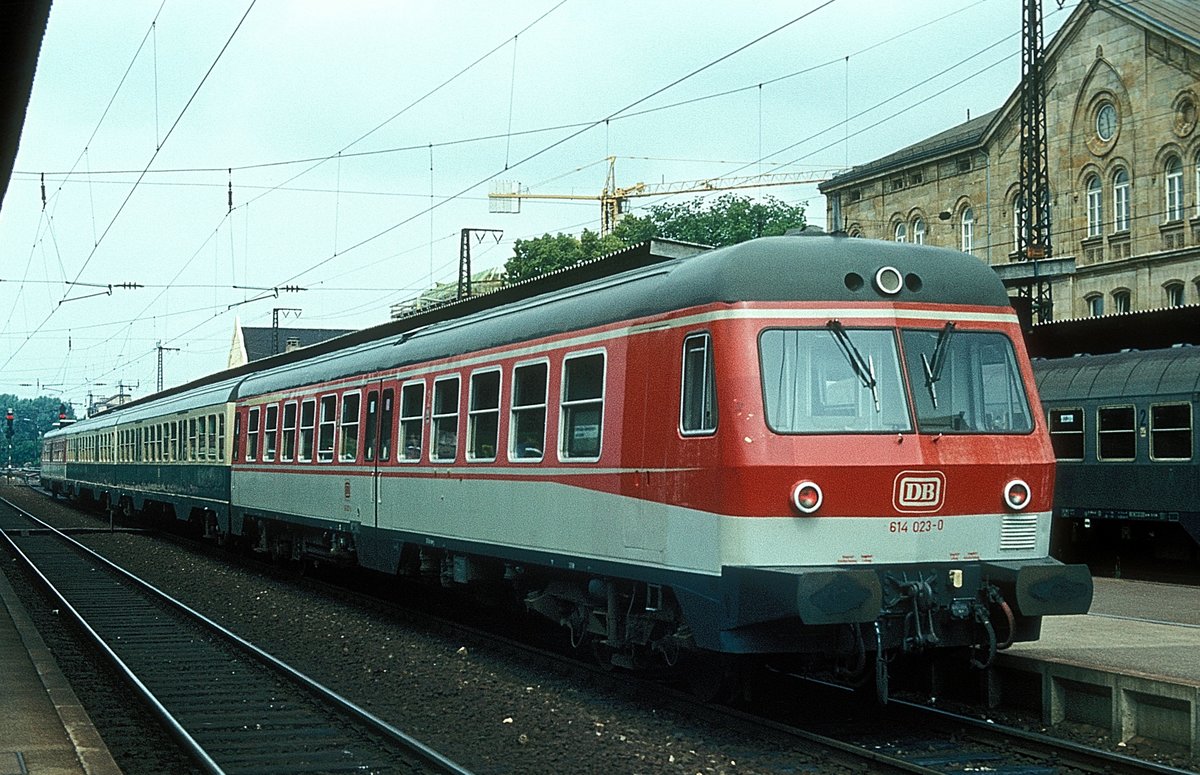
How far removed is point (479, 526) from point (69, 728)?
438cm

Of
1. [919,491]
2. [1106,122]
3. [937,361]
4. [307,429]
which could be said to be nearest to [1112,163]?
[1106,122]

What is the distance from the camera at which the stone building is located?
4056 cm

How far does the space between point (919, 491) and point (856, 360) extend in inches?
36.6

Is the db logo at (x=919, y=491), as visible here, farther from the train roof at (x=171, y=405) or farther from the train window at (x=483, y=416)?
the train roof at (x=171, y=405)

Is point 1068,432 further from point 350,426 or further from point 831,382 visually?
point 831,382

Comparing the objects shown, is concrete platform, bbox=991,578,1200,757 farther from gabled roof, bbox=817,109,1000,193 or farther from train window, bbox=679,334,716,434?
gabled roof, bbox=817,109,1000,193

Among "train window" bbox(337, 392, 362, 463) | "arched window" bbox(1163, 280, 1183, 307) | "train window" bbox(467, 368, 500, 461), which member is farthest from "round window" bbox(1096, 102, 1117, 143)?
"train window" bbox(467, 368, 500, 461)

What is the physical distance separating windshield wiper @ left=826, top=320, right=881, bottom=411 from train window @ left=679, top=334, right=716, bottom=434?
82 centimetres

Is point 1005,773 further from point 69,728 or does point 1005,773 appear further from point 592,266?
point 592,266

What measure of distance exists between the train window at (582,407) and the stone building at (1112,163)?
33435 mm

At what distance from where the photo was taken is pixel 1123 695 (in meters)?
9.16

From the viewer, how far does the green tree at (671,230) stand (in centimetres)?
6544

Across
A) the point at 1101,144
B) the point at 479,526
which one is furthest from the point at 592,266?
the point at 1101,144

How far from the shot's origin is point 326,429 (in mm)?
17984
